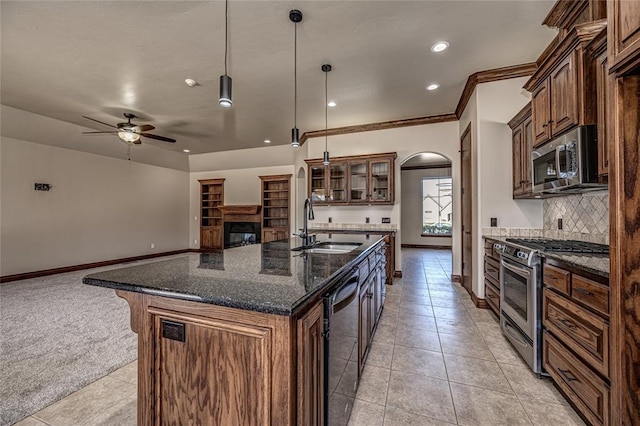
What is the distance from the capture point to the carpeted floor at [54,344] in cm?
191

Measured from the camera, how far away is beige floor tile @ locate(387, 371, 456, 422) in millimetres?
1714

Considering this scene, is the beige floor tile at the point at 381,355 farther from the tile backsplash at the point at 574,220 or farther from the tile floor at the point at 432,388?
the tile backsplash at the point at 574,220

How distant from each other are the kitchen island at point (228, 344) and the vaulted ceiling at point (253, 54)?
2.42 metres

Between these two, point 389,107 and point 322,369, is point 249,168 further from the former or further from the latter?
point 322,369

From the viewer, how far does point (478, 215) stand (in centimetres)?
354

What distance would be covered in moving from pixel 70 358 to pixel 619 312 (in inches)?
141

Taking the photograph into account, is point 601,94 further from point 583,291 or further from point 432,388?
point 432,388

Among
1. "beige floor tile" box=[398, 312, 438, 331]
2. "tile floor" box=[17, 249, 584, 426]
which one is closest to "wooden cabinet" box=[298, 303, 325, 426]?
"tile floor" box=[17, 249, 584, 426]

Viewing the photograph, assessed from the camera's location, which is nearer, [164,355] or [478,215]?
[164,355]

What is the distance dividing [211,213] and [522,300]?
8345mm

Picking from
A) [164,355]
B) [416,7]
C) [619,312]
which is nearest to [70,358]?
[164,355]

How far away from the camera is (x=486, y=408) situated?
5.70 feet

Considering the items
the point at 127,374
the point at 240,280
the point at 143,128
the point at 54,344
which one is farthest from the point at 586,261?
the point at 143,128

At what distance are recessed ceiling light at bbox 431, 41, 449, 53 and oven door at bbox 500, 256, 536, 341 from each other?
230cm
